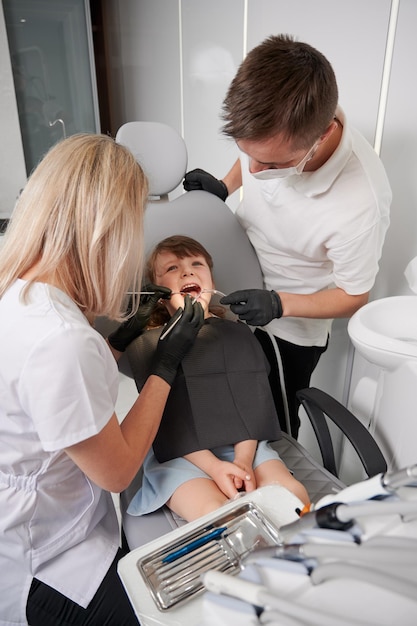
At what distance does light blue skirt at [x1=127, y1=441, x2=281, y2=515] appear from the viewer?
1.13 m

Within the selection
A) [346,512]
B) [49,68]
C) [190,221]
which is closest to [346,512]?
[346,512]

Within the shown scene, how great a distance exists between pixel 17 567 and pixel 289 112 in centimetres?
119

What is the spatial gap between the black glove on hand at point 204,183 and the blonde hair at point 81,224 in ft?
2.36

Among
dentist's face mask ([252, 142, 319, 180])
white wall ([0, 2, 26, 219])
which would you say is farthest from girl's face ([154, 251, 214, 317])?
white wall ([0, 2, 26, 219])

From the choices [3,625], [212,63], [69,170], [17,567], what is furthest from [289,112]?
[212,63]

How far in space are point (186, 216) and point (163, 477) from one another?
0.84 meters

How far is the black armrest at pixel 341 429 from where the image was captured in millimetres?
1070

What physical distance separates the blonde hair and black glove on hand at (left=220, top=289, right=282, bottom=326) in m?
0.46

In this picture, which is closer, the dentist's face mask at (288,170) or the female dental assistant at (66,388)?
the female dental assistant at (66,388)

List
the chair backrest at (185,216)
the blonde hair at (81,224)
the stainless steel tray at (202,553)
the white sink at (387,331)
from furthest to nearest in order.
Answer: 1. the chair backrest at (185,216)
2. the white sink at (387,331)
3. the blonde hair at (81,224)
4. the stainless steel tray at (202,553)

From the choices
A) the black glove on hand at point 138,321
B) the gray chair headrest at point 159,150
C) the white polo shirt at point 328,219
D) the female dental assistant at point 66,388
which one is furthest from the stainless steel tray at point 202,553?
the gray chair headrest at point 159,150

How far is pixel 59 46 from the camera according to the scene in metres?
3.63

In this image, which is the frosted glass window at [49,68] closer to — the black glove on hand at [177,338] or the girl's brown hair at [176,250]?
the girl's brown hair at [176,250]

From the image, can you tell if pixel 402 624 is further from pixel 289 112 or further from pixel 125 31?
pixel 125 31
